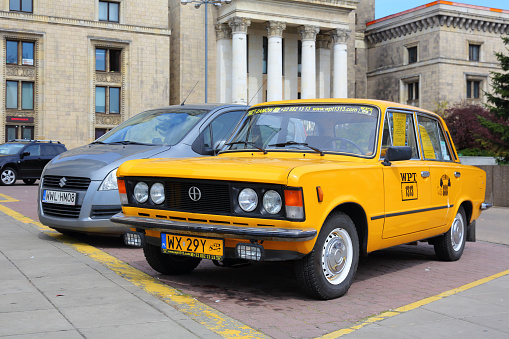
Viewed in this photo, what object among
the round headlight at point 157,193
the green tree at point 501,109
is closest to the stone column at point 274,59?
the green tree at point 501,109

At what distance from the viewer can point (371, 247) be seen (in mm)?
6090

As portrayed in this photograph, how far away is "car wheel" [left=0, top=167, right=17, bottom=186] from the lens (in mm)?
25538

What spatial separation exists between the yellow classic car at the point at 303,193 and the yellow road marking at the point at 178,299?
1.15 feet

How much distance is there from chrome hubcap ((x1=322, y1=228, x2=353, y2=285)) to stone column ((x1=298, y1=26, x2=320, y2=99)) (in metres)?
53.5

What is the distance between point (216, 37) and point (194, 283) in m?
54.5

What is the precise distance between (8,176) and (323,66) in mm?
43589

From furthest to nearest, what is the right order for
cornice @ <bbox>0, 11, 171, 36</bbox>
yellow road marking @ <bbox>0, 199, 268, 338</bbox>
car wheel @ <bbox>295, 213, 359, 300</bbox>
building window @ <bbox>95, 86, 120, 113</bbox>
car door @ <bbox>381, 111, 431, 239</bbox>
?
building window @ <bbox>95, 86, 120, 113</bbox> → cornice @ <bbox>0, 11, 171, 36</bbox> → car door @ <bbox>381, 111, 431, 239</bbox> → car wheel @ <bbox>295, 213, 359, 300</bbox> → yellow road marking @ <bbox>0, 199, 268, 338</bbox>

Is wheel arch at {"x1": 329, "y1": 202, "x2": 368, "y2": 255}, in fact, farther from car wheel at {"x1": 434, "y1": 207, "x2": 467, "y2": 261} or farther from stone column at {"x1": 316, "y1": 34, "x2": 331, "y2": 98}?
stone column at {"x1": 316, "y1": 34, "x2": 331, "y2": 98}

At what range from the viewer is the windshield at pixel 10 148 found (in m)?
26.4

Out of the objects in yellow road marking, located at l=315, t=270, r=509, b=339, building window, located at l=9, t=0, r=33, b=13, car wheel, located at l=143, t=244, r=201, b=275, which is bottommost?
yellow road marking, located at l=315, t=270, r=509, b=339

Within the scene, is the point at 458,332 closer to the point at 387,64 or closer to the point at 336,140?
the point at 336,140

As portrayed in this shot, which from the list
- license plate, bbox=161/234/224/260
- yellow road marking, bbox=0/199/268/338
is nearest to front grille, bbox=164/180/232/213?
license plate, bbox=161/234/224/260


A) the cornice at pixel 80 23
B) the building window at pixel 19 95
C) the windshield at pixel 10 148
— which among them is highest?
the cornice at pixel 80 23

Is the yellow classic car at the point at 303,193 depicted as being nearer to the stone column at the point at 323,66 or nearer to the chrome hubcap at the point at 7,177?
the chrome hubcap at the point at 7,177
